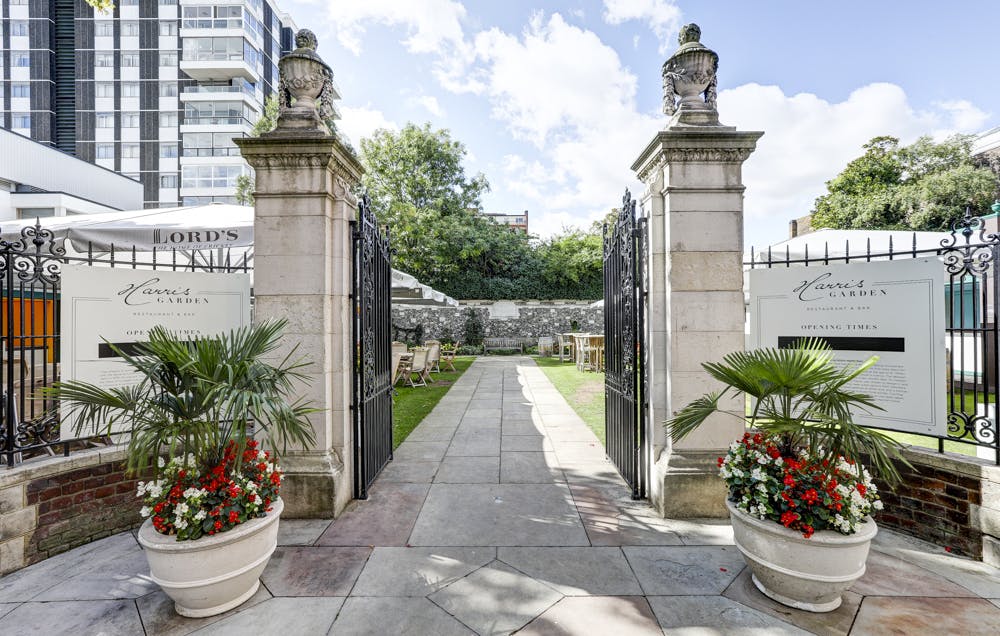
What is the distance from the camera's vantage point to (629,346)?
4.07 m

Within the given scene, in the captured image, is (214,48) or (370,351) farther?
(214,48)

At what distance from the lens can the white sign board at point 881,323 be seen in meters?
3.20

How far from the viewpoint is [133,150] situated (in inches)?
1280

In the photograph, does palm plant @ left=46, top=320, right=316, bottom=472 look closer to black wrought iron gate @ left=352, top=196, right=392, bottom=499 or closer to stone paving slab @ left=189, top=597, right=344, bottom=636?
stone paving slab @ left=189, top=597, right=344, bottom=636

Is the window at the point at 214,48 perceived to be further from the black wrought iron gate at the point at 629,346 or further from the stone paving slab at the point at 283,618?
the stone paving slab at the point at 283,618

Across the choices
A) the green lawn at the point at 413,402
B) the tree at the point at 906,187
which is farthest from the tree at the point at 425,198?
the tree at the point at 906,187

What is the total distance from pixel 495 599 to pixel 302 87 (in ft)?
14.8

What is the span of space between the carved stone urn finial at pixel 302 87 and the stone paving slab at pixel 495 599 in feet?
12.8

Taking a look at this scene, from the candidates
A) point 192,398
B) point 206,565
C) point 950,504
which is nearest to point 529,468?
point 206,565

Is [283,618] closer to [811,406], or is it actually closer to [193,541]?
[193,541]

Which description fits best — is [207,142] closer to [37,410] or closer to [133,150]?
[133,150]

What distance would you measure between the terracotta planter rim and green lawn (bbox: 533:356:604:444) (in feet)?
15.0

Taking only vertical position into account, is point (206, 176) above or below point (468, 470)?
above

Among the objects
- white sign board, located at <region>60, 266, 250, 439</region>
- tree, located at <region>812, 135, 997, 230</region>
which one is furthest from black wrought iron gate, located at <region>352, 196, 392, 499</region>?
tree, located at <region>812, 135, 997, 230</region>
